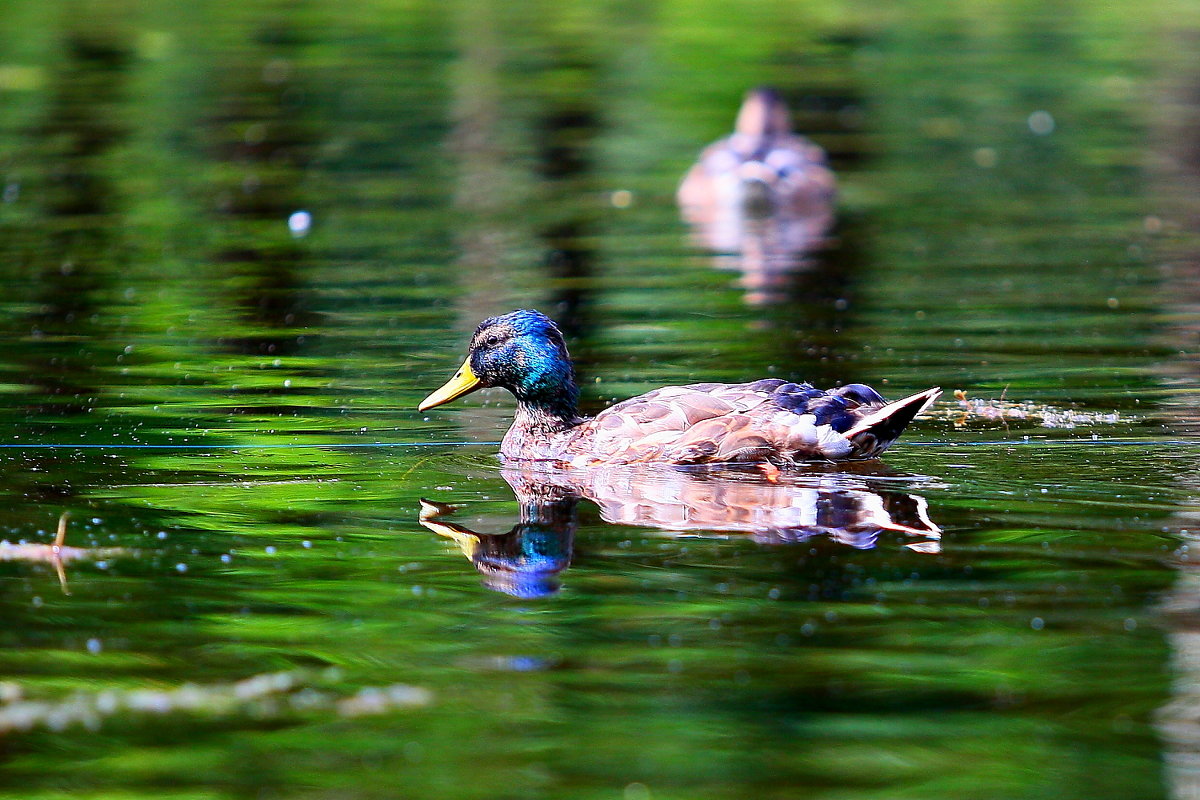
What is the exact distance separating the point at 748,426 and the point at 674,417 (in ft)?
1.14

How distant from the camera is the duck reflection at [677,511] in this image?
6.93 metres

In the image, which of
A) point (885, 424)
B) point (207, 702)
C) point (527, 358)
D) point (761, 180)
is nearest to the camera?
point (207, 702)

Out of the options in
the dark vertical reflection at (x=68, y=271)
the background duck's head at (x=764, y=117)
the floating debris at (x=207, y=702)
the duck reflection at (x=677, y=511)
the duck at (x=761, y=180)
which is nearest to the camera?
the floating debris at (x=207, y=702)

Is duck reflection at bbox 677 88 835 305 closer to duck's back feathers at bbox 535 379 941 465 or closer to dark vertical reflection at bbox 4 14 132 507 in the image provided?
dark vertical reflection at bbox 4 14 132 507

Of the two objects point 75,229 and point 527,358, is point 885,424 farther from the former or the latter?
point 75,229

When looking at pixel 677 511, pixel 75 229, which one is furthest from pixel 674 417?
pixel 75 229

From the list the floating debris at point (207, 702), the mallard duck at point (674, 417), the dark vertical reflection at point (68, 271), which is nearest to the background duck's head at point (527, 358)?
the mallard duck at point (674, 417)

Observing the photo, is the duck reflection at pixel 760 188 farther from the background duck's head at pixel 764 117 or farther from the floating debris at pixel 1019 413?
the floating debris at pixel 1019 413

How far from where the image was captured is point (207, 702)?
213 inches

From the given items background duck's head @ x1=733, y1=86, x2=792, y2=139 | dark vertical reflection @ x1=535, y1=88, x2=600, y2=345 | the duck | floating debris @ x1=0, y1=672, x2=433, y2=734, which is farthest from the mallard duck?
background duck's head @ x1=733, y1=86, x2=792, y2=139

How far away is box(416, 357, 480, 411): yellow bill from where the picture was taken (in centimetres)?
905

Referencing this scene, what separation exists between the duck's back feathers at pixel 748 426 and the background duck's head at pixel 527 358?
0.39 m

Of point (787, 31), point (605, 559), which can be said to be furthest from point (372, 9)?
point (605, 559)

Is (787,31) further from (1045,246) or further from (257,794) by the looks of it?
(257,794)
